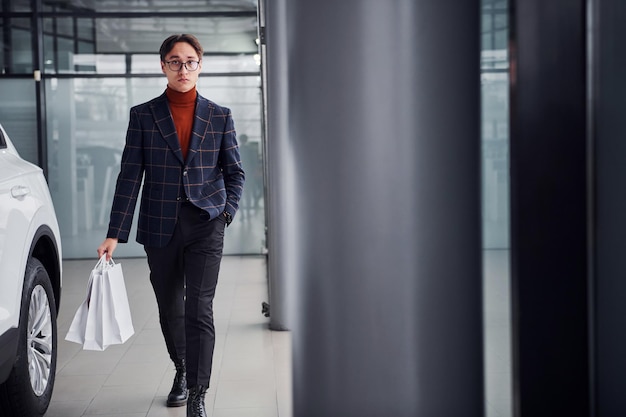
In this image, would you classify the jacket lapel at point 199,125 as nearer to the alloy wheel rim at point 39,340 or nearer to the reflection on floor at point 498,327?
the alloy wheel rim at point 39,340

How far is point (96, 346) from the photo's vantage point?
150 inches

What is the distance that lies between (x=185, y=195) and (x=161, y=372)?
5.48 feet

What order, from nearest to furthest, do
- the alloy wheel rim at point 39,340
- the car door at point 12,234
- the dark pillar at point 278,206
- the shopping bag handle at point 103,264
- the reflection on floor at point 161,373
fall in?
the car door at point 12,234
the alloy wheel rim at point 39,340
the shopping bag handle at point 103,264
the reflection on floor at point 161,373
the dark pillar at point 278,206

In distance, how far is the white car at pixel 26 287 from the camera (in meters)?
3.32

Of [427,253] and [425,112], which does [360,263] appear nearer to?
[427,253]

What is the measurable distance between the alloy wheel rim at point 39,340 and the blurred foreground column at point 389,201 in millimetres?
2292

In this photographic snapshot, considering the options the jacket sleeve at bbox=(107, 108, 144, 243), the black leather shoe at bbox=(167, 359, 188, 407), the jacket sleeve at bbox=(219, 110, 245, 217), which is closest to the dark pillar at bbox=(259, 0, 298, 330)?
the black leather shoe at bbox=(167, 359, 188, 407)

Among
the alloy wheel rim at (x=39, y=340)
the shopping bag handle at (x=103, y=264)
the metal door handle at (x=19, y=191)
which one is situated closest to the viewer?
the metal door handle at (x=19, y=191)

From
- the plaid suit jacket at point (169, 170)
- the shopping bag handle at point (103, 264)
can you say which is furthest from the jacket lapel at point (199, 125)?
the shopping bag handle at point (103, 264)

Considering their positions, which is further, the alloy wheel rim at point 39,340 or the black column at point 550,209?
the alloy wheel rim at point 39,340

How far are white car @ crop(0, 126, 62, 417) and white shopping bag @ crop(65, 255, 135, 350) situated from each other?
20cm

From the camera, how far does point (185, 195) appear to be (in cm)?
387

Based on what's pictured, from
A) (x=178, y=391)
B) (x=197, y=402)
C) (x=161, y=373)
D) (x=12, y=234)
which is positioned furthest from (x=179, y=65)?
(x=161, y=373)

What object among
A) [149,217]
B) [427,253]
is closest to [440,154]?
[427,253]
